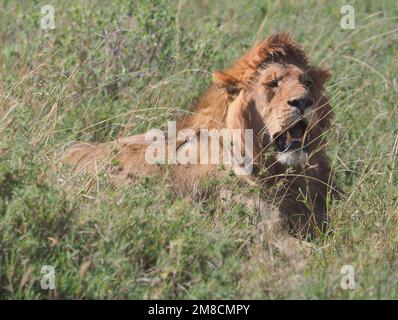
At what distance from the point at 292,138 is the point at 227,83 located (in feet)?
1.70

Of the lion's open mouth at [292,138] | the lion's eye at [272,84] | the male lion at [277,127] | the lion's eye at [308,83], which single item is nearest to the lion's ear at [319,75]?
the male lion at [277,127]

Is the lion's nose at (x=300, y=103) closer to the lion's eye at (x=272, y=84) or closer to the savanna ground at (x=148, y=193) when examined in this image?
the lion's eye at (x=272, y=84)

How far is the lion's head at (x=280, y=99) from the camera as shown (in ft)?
18.4

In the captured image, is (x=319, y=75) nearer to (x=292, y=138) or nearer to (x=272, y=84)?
(x=272, y=84)

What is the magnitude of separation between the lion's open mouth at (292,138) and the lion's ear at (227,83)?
0.40 meters

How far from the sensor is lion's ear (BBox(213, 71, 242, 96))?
19.2 ft

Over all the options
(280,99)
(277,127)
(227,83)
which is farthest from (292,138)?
(227,83)

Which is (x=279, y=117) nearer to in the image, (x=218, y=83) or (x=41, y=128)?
(x=218, y=83)

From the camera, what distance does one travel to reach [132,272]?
446 centimetres

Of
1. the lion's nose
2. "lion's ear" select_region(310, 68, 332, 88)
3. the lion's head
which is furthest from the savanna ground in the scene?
the lion's nose

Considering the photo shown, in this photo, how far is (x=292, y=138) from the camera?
5645 mm

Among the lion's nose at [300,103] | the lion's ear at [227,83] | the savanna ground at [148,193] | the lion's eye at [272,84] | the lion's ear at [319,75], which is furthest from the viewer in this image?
the lion's ear at [319,75]

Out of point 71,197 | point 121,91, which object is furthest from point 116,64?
point 71,197
